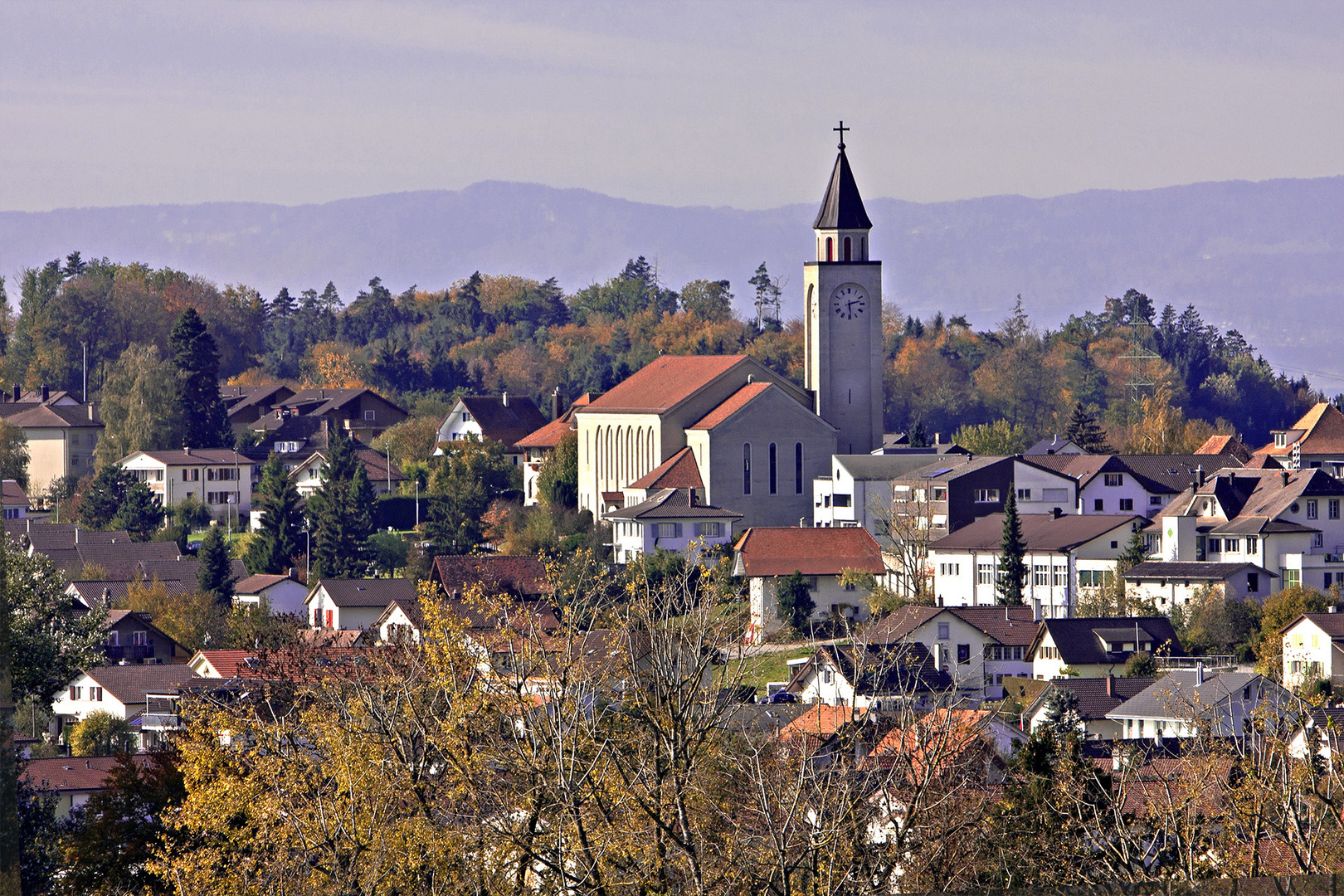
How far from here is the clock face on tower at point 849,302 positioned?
6412 cm

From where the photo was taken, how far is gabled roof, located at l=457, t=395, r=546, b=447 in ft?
252

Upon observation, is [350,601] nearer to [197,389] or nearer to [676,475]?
[676,475]

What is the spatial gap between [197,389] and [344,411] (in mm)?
10897

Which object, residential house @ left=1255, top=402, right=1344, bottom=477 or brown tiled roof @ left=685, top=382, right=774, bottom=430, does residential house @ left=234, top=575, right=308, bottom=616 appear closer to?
brown tiled roof @ left=685, top=382, right=774, bottom=430

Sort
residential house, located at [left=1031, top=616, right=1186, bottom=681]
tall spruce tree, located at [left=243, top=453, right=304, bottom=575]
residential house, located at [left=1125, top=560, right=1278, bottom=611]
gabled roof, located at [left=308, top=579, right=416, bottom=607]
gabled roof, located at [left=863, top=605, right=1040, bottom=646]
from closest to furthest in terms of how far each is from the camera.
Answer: residential house, located at [left=1031, top=616, right=1186, bottom=681] → gabled roof, located at [left=863, top=605, right=1040, bottom=646] → residential house, located at [left=1125, top=560, right=1278, bottom=611] → gabled roof, located at [left=308, top=579, right=416, bottom=607] → tall spruce tree, located at [left=243, top=453, right=304, bottom=575]

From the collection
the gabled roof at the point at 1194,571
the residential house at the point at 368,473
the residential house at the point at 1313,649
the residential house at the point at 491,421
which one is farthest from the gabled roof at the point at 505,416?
the residential house at the point at 1313,649

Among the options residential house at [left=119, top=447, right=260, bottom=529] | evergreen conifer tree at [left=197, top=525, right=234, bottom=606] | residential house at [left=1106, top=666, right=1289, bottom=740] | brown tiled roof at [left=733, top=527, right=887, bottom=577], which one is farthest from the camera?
residential house at [left=119, top=447, right=260, bottom=529]

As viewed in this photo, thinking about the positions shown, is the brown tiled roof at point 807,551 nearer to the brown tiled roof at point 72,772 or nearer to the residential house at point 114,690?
the residential house at point 114,690

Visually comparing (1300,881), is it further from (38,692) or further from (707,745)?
(38,692)

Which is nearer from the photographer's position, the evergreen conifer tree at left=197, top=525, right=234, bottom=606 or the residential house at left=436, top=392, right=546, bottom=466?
the evergreen conifer tree at left=197, top=525, right=234, bottom=606

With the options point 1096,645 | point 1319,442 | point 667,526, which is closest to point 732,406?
point 667,526

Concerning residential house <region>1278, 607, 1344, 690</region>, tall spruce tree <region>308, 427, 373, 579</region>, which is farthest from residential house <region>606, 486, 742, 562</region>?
residential house <region>1278, 607, 1344, 690</region>

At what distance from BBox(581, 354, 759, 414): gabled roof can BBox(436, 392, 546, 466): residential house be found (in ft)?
32.8

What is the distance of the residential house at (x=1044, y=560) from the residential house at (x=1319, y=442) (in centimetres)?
1712
